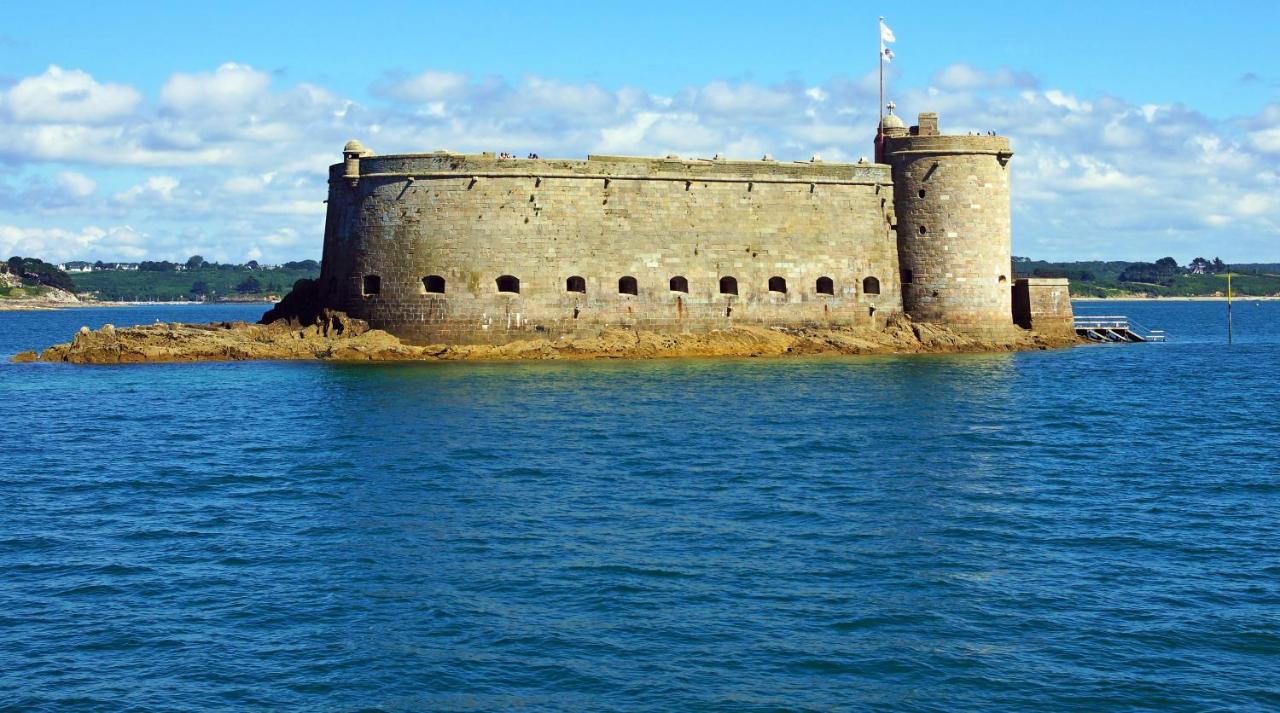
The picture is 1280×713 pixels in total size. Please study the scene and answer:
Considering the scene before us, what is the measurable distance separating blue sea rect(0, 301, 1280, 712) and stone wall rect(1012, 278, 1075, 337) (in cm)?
1422

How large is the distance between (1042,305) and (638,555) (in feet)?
102

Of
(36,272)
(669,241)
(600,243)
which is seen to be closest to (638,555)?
(600,243)

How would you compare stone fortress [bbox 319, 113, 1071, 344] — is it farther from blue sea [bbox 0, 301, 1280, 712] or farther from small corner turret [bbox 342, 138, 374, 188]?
blue sea [bbox 0, 301, 1280, 712]

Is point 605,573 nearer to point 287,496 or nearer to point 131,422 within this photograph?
point 287,496

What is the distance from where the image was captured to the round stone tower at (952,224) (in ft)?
129

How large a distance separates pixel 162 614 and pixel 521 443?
10201 millimetres

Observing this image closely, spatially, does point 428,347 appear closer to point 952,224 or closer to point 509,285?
point 509,285

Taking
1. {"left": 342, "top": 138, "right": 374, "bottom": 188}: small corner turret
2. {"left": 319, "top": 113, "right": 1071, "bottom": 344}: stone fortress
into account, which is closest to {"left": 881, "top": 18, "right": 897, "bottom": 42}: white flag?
{"left": 319, "top": 113, "right": 1071, "bottom": 344}: stone fortress

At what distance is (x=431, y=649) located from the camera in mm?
11891

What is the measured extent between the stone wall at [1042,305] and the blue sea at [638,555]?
14217 mm

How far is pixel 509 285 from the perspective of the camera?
36906 millimetres

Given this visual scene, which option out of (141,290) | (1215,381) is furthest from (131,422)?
(141,290)

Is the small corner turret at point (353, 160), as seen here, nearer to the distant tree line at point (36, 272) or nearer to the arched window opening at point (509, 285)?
the arched window opening at point (509, 285)

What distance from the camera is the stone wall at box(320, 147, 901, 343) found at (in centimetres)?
3653
